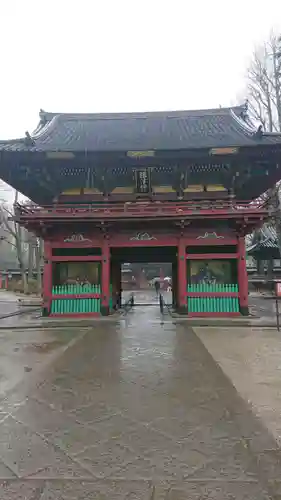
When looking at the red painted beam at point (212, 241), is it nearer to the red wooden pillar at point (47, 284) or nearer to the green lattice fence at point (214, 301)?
the green lattice fence at point (214, 301)

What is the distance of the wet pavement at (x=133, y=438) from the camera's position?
304cm

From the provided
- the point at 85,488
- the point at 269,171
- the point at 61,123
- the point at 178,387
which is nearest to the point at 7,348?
the point at 178,387

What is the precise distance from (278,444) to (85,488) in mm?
2106

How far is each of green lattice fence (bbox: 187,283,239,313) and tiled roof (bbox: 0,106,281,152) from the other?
6.53m

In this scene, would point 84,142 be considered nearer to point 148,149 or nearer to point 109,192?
point 109,192

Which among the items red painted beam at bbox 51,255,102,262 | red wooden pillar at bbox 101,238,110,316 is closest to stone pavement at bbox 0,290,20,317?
red painted beam at bbox 51,255,102,262

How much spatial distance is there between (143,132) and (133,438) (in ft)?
63.0

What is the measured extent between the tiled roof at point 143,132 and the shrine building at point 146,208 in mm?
195

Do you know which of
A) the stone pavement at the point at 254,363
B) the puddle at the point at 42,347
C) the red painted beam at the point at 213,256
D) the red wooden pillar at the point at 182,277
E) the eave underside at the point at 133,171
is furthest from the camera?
the red painted beam at the point at 213,256

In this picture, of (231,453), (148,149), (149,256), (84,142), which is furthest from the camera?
(149,256)

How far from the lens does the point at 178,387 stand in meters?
5.99

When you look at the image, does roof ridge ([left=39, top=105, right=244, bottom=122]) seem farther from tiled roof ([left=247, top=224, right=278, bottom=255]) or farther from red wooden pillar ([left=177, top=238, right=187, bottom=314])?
tiled roof ([left=247, top=224, right=278, bottom=255])

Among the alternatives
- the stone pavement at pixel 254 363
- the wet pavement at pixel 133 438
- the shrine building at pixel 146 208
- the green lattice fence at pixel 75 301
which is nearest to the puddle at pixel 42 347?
the wet pavement at pixel 133 438

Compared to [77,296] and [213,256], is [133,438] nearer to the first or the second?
[77,296]
